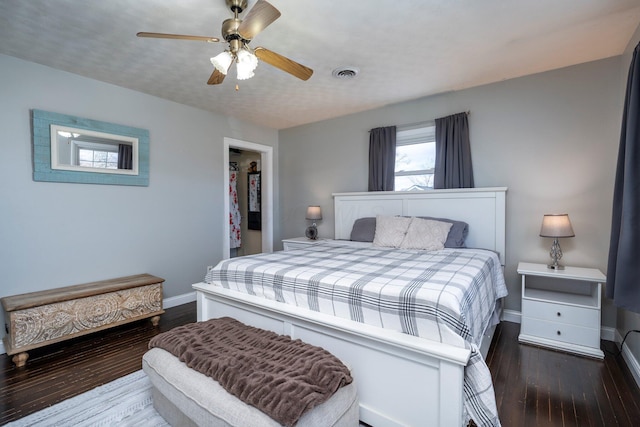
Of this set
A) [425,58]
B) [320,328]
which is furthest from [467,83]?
[320,328]

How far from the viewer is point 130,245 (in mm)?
3205

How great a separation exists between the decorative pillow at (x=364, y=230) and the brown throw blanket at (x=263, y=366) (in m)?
2.05

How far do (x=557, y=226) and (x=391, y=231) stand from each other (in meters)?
1.42

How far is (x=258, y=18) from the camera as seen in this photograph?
5.13 ft

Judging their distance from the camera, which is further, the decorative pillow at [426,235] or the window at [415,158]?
the window at [415,158]

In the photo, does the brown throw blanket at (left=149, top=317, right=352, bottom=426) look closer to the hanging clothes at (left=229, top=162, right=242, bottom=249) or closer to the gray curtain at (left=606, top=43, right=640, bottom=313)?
the gray curtain at (left=606, top=43, right=640, bottom=313)

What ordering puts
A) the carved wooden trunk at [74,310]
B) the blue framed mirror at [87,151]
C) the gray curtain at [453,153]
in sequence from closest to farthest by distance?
the carved wooden trunk at [74,310], the blue framed mirror at [87,151], the gray curtain at [453,153]

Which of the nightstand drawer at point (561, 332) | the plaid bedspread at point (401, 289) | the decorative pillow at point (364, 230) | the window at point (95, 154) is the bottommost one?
the nightstand drawer at point (561, 332)

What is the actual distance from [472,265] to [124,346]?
2.96 metres

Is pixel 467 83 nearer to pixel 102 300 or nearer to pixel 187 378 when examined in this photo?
pixel 187 378

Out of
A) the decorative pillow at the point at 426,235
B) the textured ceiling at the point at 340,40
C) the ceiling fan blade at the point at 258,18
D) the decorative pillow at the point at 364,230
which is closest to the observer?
the ceiling fan blade at the point at 258,18

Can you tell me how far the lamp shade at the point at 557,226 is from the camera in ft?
8.22

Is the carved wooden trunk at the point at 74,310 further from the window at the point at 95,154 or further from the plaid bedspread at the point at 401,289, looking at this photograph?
the window at the point at 95,154

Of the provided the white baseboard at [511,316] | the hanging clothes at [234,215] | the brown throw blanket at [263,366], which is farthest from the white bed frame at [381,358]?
the hanging clothes at [234,215]
